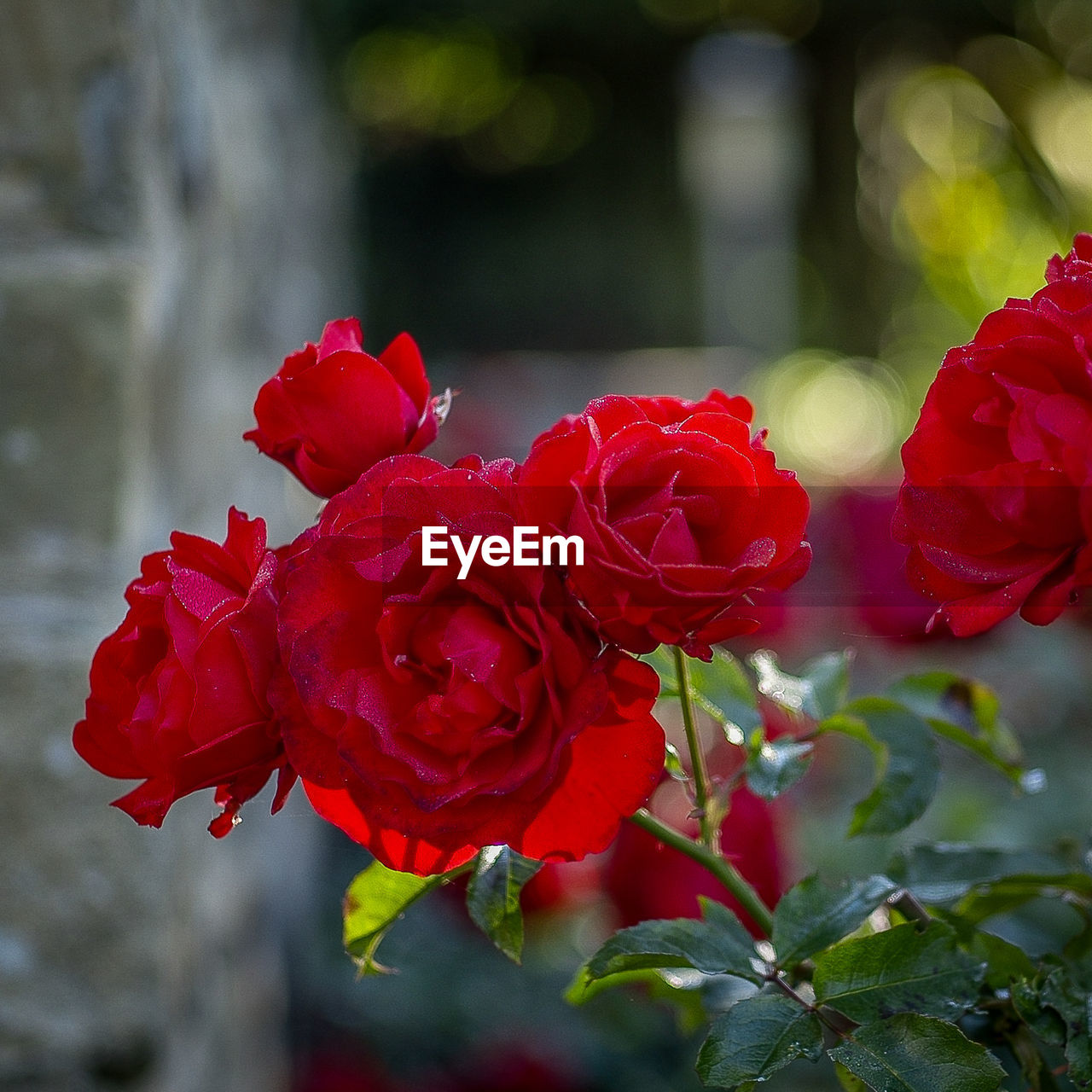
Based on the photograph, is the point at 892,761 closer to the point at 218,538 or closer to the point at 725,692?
the point at 725,692

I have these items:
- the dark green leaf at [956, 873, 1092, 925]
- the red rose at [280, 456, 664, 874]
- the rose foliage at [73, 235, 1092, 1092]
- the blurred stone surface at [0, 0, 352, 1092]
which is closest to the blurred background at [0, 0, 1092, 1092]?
the blurred stone surface at [0, 0, 352, 1092]

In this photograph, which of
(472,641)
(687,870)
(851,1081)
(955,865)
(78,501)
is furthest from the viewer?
(687,870)

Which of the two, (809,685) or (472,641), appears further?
(809,685)

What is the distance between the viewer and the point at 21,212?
89 centimetres

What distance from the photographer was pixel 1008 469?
0.42m

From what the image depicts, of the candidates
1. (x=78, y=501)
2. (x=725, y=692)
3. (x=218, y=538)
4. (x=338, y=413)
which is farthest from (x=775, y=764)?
(x=218, y=538)

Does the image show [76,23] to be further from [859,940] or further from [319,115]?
[319,115]

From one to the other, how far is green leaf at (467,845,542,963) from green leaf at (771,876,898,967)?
0.38ft

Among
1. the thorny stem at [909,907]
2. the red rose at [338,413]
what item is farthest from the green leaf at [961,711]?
the red rose at [338,413]

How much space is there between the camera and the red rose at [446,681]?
1.31ft

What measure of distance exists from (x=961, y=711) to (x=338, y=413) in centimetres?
40

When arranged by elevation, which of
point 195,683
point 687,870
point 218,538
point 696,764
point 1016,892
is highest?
point 195,683

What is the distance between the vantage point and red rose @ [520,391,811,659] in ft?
1.33

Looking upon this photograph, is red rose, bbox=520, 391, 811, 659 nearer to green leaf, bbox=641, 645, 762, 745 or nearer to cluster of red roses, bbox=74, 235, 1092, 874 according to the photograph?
cluster of red roses, bbox=74, 235, 1092, 874
